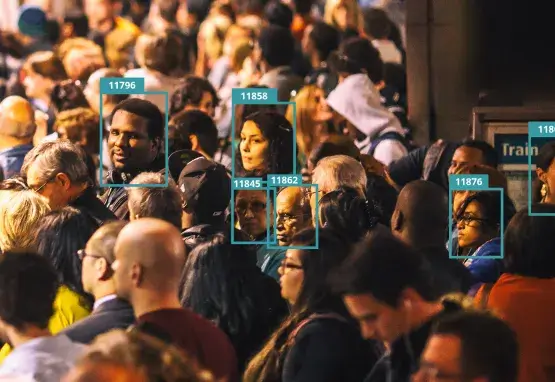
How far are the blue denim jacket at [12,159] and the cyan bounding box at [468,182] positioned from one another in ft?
8.85

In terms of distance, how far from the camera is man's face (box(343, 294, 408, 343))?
7367 mm

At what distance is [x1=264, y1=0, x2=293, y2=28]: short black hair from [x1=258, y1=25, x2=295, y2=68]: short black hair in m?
2.40

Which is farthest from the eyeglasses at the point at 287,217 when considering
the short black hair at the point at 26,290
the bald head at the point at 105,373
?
the bald head at the point at 105,373

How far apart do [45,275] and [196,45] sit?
13021 mm

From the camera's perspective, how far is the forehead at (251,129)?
449 inches

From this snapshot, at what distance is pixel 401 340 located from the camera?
7301 millimetres

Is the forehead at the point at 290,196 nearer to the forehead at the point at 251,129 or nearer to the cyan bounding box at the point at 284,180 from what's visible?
the cyan bounding box at the point at 284,180

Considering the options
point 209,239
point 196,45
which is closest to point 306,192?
point 209,239

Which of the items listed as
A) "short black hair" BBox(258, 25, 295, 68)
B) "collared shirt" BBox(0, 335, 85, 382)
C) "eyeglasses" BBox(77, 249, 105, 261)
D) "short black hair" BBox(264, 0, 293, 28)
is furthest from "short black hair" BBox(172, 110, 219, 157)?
"short black hair" BBox(264, 0, 293, 28)

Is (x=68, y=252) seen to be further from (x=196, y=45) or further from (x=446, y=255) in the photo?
(x=196, y=45)

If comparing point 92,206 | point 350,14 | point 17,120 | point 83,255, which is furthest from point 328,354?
point 350,14

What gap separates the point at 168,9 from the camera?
72.4 ft

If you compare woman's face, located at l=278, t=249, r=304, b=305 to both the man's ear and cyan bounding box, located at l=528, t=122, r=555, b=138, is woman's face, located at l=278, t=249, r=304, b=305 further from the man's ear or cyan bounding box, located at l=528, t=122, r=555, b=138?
cyan bounding box, located at l=528, t=122, r=555, b=138

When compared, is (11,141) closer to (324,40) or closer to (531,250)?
(324,40)
